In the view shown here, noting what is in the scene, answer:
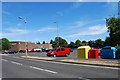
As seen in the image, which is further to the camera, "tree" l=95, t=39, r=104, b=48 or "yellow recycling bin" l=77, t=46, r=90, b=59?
"tree" l=95, t=39, r=104, b=48

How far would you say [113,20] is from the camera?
240ft

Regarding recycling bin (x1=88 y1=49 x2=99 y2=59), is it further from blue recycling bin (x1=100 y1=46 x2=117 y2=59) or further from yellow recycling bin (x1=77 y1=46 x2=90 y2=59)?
blue recycling bin (x1=100 y1=46 x2=117 y2=59)

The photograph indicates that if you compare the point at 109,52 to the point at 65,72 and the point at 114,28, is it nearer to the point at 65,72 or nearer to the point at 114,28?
the point at 65,72

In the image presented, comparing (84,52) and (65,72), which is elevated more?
(84,52)

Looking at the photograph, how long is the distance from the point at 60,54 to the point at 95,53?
1685 centimetres

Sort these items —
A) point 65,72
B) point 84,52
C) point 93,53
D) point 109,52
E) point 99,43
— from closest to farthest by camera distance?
point 65,72, point 109,52, point 93,53, point 84,52, point 99,43

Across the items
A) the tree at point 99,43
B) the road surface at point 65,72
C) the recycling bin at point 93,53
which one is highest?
the tree at point 99,43

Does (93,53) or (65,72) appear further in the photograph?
(93,53)

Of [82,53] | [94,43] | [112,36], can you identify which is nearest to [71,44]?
[94,43]

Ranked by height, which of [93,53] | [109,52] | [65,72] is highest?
[109,52]

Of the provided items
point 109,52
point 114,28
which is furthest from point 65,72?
point 114,28

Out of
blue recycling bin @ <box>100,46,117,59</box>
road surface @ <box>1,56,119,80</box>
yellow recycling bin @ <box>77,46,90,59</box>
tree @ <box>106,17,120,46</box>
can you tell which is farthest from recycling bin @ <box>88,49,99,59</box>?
tree @ <box>106,17,120,46</box>

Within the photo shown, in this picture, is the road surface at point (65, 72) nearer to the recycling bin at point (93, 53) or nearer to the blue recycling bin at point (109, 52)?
the blue recycling bin at point (109, 52)

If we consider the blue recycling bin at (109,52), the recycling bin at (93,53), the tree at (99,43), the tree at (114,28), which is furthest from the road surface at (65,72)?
the tree at (99,43)
